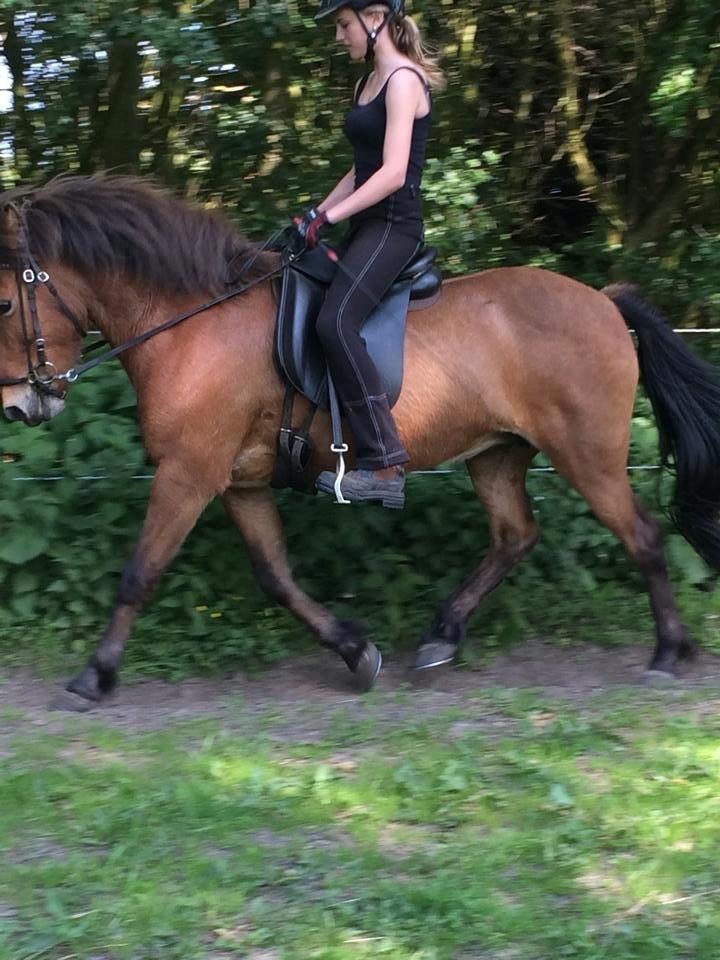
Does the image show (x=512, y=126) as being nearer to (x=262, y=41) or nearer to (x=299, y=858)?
(x=262, y=41)

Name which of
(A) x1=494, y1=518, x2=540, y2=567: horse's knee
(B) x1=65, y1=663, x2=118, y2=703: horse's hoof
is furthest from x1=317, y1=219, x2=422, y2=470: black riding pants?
(B) x1=65, y1=663, x2=118, y2=703: horse's hoof

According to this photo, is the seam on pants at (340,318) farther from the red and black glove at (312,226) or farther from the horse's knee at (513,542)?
the horse's knee at (513,542)

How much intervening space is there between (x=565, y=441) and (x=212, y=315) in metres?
1.62

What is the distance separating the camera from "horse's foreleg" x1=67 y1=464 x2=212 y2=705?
4.59 metres

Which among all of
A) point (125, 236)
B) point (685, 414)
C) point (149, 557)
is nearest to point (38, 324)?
point (125, 236)

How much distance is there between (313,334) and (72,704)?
1847mm

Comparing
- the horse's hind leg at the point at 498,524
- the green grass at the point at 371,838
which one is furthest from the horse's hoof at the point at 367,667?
the green grass at the point at 371,838

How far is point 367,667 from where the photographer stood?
16.4ft

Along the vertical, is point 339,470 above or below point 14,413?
below

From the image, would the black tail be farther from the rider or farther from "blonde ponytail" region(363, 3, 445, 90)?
"blonde ponytail" region(363, 3, 445, 90)

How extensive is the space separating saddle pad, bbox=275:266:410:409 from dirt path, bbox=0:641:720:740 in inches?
51.4

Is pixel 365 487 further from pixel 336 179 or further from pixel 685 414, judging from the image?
pixel 336 179

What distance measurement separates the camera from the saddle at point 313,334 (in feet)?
15.0

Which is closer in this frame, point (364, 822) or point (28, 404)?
point (364, 822)
